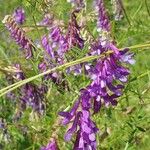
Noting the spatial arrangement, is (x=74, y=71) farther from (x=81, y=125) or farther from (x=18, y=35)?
(x=81, y=125)

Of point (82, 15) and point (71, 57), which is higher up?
point (82, 15)

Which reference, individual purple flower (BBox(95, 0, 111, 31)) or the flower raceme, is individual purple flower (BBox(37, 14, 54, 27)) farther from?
the flower raceme

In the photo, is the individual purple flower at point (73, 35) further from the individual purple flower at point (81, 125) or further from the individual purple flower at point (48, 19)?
the individual purple flower at point (81, 125)

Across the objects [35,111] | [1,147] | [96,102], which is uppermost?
[96,102]

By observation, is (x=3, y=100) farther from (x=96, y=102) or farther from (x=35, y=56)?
(x=96, y=102)

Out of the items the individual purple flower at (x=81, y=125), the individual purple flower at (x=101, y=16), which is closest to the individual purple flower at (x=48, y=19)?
the individual purple flower at (x=101, y=16)

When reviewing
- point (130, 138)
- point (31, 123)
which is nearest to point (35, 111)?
point (31, 123)

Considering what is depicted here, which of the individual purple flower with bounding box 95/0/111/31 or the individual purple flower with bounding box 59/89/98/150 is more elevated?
the individual purple flower with bounding box 95/0/111/31

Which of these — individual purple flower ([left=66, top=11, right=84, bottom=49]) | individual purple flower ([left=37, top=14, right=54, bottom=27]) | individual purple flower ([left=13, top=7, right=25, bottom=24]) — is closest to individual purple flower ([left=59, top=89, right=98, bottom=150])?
individual purple flower ([left=66, top=11, right=84, bottom=49])

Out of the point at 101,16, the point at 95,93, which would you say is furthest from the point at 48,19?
the point at 95,93
